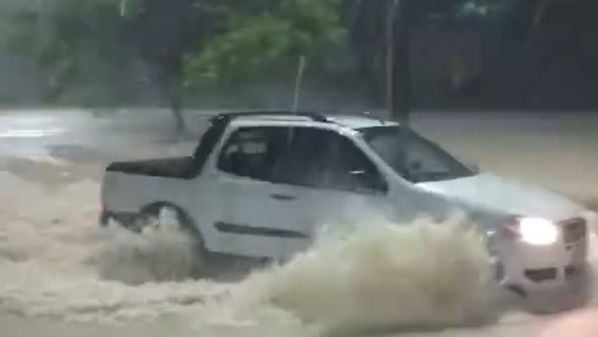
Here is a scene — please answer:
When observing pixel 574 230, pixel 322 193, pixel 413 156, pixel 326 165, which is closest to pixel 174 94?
pixel 326 165

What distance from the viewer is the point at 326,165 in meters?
9.16

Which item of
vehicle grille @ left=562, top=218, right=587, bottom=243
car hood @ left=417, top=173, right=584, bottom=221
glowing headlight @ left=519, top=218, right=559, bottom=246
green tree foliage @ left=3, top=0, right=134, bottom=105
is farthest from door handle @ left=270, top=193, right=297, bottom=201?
vehicle grille @ left=562, top=218, right=587, bottom=243

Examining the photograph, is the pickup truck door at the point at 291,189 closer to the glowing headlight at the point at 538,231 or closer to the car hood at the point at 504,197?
the car hood at the point at 504,197

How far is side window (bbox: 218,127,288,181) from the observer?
9414 millimetres

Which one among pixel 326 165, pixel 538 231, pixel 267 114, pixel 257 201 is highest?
pixel 267 114

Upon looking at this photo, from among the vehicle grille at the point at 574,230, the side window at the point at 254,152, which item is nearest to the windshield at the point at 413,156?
the side window at the point at 254,152

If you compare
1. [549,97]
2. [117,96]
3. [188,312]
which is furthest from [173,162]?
[549,97]

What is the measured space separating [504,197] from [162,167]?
2.58m

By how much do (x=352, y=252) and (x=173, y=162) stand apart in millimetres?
Result: 2308

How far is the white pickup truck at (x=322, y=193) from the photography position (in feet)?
28.8

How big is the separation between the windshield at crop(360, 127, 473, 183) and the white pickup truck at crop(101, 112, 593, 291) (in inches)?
0.4

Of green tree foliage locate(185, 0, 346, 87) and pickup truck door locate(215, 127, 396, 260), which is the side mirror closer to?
pickup truck door locate(215, 127, 396, 260)

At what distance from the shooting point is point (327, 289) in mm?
7879

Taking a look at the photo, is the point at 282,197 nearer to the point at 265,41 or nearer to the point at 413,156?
the point at 413,156
